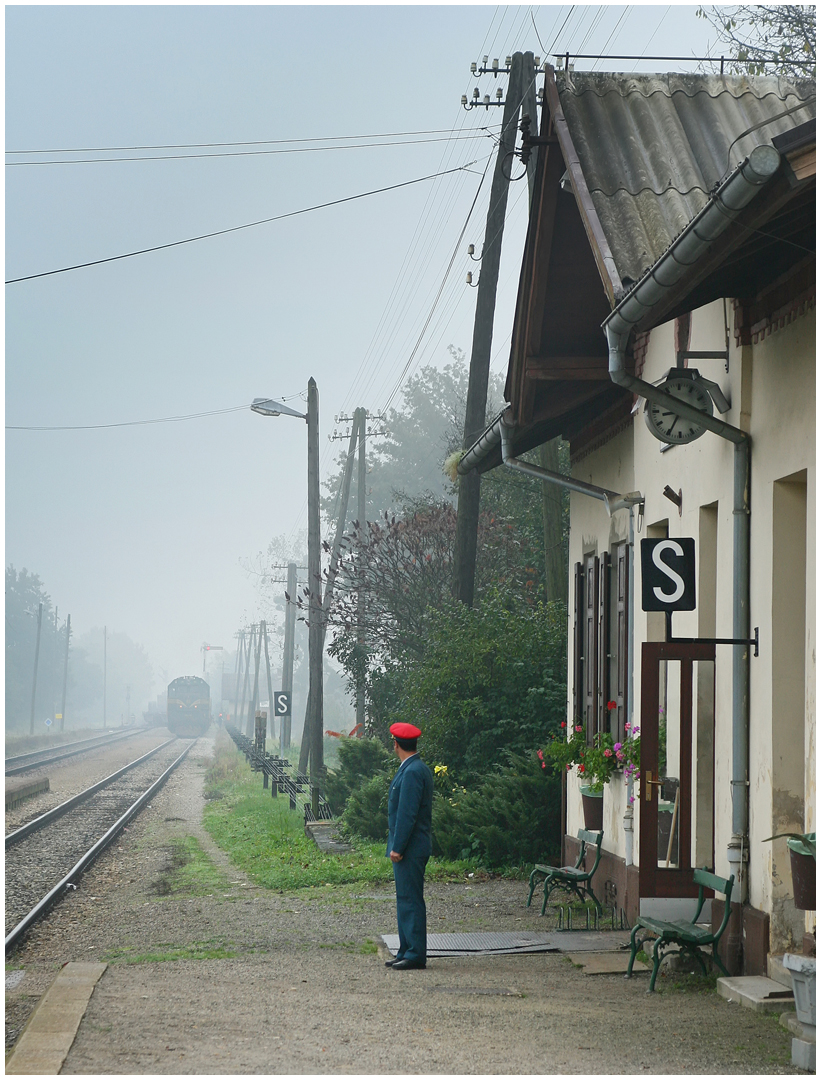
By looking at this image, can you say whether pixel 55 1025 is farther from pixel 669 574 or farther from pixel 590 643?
pixel 590 643

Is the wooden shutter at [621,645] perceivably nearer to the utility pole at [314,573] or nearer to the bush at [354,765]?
the bush at [354,765]

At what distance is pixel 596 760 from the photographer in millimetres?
10812

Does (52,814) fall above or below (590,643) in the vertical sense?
below

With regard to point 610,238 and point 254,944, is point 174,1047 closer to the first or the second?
point 254,944

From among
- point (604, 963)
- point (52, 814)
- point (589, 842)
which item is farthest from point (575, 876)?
point (52, 814)

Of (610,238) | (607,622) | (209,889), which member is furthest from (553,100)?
(209,889)

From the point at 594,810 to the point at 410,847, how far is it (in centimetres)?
339

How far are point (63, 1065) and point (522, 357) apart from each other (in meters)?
7.29

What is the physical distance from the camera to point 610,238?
889 centimetres

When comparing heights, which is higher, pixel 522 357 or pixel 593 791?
pixel 522 357

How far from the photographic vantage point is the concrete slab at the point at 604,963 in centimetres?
845

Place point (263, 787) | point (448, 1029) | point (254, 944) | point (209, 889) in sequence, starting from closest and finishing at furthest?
point (448, 1029) → point (254, 944) → point (209, 889) → point (263, 787)

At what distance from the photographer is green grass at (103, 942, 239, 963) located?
9.20 m

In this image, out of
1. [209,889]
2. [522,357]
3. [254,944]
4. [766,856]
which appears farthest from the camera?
[209,889]
